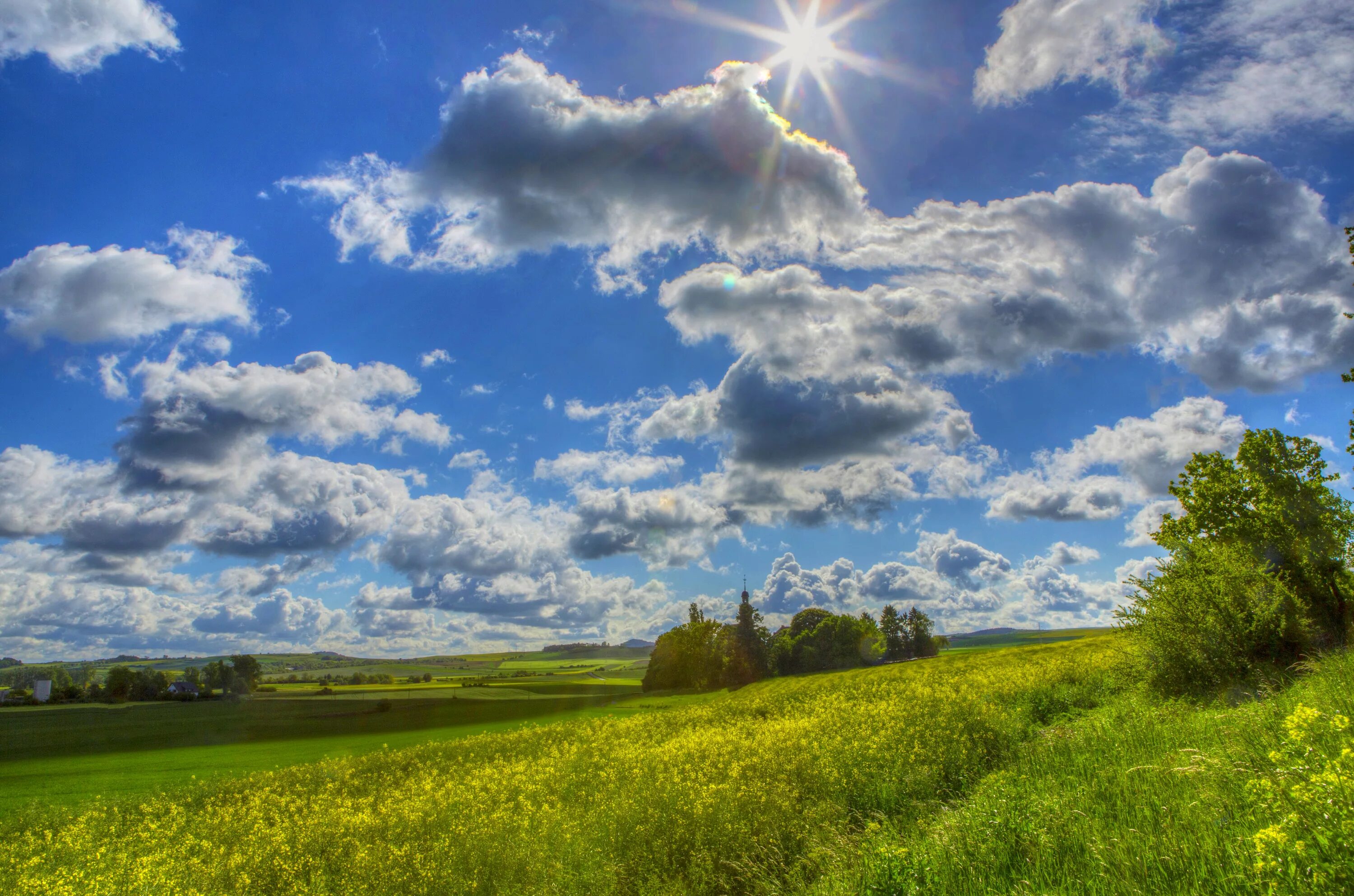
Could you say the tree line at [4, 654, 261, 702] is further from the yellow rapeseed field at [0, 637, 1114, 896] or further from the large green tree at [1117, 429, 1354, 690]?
the large green tree at [1117, 429, 1354, 690]

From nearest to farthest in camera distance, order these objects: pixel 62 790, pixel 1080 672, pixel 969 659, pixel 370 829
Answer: pixel 370 829 → pixel 1080 672 → pixel 62 790 → pixel 969 659

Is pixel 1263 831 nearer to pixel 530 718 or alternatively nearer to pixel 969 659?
pixel 969 659

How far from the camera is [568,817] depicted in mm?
12102

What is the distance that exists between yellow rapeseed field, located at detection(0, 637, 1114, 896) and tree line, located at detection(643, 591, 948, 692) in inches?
3354

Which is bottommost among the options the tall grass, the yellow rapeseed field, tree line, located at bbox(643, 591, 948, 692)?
tree line, located at bbox(643, 591, 948, 692)

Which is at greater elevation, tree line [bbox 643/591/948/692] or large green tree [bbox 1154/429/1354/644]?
large green tree [bbox 1154/429/1354/644]

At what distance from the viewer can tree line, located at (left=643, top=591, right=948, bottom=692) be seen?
335ft

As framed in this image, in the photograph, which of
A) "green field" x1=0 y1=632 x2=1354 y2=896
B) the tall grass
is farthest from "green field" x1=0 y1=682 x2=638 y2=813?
the tall grass

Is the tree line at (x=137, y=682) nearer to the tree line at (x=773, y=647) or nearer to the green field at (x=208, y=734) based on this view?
the green field at (x=208, y=734)

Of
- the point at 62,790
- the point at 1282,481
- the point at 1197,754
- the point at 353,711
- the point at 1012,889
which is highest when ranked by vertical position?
the point at 1282,481

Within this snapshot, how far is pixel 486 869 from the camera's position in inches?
408

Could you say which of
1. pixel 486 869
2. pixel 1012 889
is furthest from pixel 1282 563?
pixel 486 869

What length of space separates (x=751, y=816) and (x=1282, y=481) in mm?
45322

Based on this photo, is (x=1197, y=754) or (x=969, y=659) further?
(x=969, y=659)
